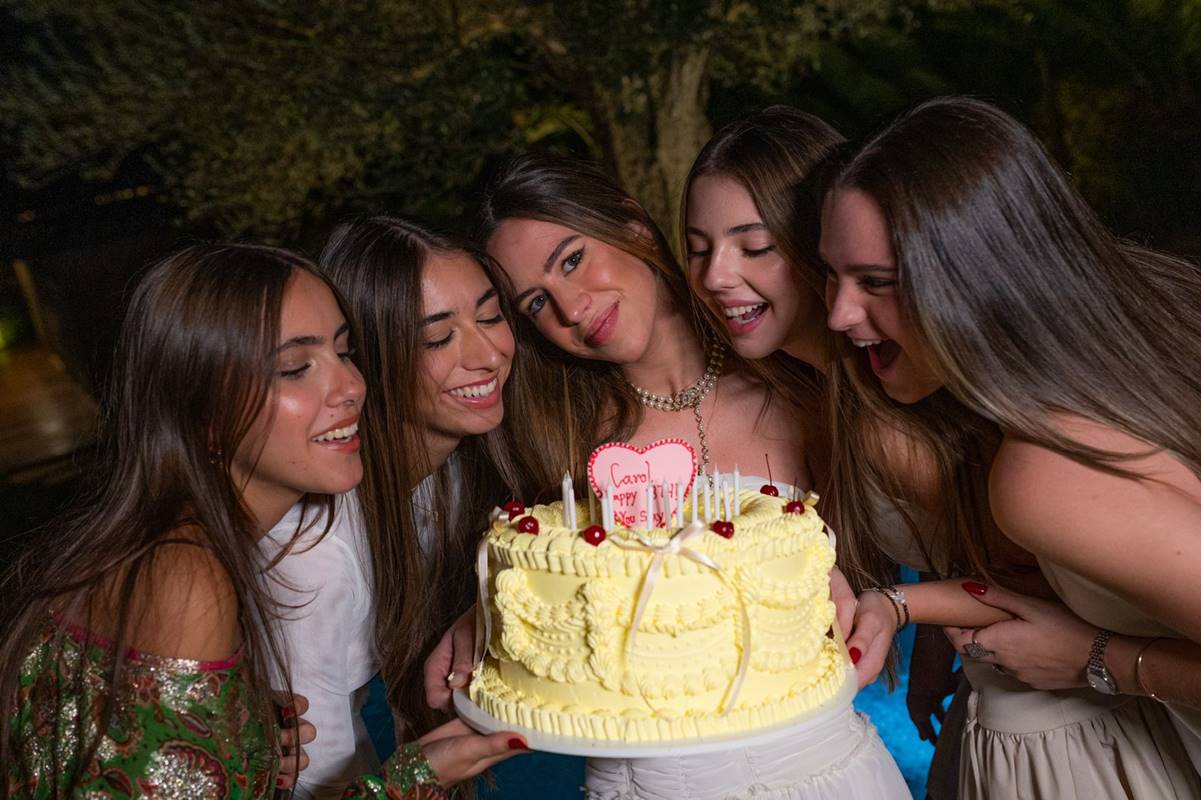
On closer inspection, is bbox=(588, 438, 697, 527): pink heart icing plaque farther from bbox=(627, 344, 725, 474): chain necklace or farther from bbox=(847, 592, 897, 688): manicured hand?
bbox=(627, 344, 725, 474): chain necklace

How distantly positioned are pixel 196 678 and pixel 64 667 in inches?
8.9

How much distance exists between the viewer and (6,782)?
6.54ft

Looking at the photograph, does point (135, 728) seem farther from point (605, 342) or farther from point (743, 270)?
point (743, 270)

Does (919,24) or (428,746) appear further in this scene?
(919,24)

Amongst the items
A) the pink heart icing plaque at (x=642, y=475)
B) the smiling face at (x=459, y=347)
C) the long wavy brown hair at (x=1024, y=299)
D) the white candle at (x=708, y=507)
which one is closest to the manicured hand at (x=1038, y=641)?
the long wavy brown hair at (x=1024, y=299)

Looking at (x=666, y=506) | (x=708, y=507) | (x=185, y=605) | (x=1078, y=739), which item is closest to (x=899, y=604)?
(x=1078, y=739)

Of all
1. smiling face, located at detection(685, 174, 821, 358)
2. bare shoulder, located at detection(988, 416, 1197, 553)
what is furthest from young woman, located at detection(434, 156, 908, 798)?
bare shoulder, located at detection(988, 416, 1197, 553)

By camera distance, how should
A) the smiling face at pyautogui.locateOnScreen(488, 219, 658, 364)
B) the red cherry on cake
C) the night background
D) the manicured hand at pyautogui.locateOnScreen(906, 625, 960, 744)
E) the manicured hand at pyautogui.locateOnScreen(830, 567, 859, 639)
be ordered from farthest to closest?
1. the night background
2. the manicured hand at pyautogui.locateOnScreen(906, 625, 960, 744)
3. the smiling face at pyautogui.locateOnScreen(488, 219, 658, 364)
4. the manicured hand at pyautogui.locateOnScreen(830, 567, 859, 639)
5. the red cherry on cake

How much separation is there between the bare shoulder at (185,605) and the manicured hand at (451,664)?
0.46 metres

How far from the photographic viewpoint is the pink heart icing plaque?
7.13 feet

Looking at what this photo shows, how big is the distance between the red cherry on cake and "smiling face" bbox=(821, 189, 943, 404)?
570 mm

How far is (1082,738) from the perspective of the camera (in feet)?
7.45

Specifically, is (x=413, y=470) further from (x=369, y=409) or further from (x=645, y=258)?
(x=645, y=258)

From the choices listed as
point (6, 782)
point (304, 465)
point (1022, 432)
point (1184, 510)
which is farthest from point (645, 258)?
point (6, 782)
